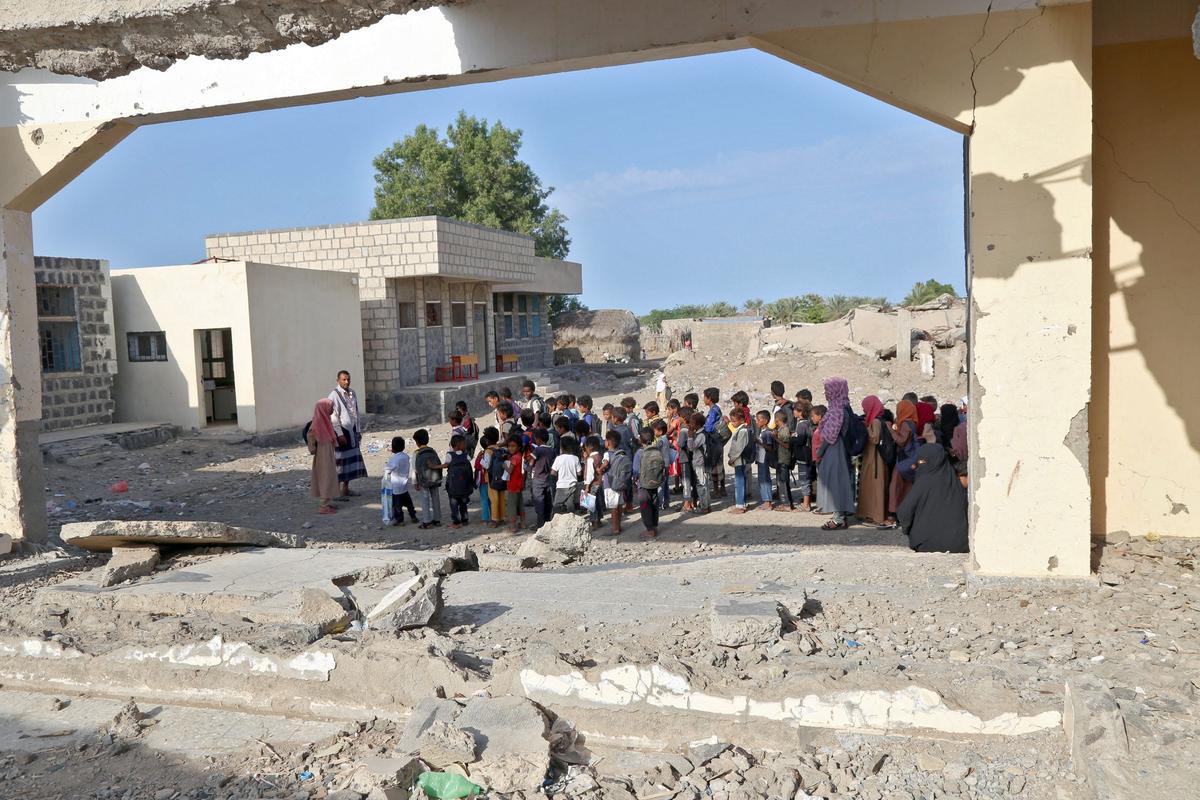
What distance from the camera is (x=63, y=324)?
14.1m

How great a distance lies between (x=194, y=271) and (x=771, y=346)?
523 inches

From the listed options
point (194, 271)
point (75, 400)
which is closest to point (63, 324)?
point (75, 400)

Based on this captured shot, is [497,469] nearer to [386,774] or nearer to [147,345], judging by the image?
[386,774]

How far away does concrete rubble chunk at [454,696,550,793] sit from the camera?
3197 millimetres

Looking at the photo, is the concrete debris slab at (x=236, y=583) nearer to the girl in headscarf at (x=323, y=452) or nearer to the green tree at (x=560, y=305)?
the girl in headscarf at (x=323, y=452)

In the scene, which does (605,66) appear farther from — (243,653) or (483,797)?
(483,797)

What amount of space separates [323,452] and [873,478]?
5761 mm

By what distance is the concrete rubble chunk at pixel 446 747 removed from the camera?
3.25m

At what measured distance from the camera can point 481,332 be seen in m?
24.0

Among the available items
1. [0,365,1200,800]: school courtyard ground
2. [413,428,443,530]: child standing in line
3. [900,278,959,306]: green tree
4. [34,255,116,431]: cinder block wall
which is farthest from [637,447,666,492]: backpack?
[900,278,959,306]: green tree

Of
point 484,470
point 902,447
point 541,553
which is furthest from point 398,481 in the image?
point 902,447

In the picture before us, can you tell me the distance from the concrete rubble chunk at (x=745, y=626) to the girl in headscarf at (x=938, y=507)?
243cm

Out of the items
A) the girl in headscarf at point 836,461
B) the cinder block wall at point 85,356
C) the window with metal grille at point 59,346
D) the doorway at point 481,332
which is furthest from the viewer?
the doorway at point 481,332

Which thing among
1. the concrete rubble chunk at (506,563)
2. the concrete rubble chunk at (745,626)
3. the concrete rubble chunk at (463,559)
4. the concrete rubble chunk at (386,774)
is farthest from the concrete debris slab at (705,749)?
the concrete rubble chunk at (506,563)
